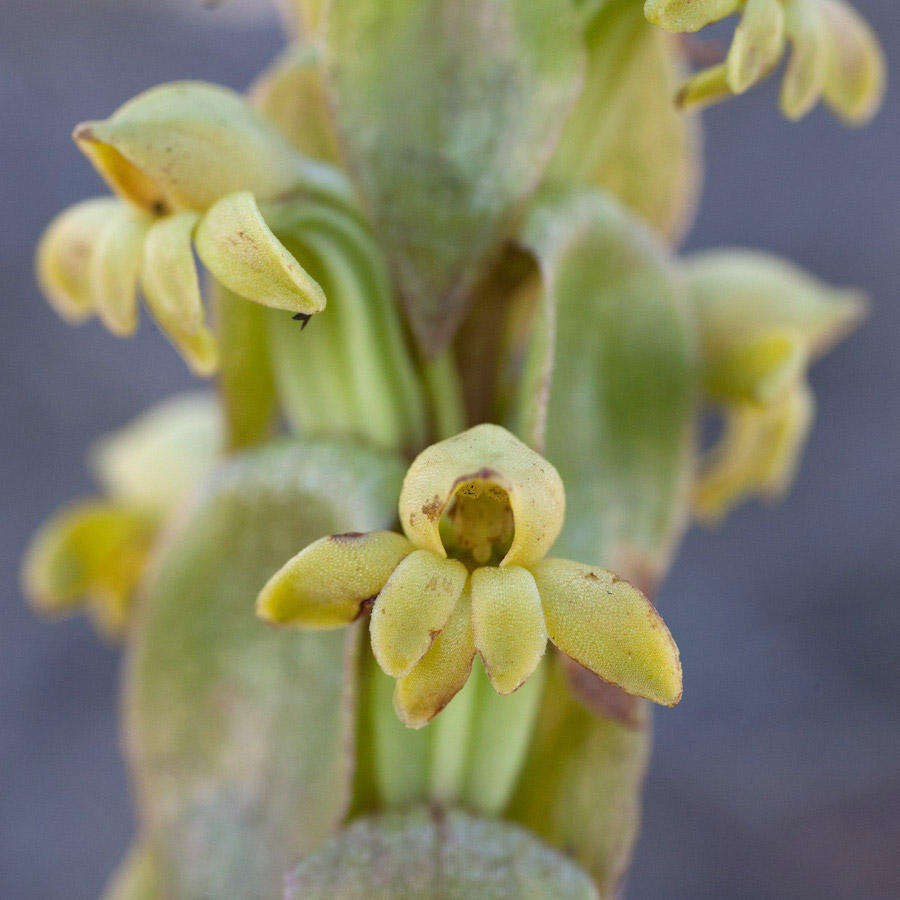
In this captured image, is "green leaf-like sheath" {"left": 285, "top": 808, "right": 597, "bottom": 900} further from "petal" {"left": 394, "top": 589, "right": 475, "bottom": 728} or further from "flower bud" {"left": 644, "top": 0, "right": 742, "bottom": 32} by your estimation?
"flower bud" {"left": 644, "top": 0, "right": 742, "bottom": 32}

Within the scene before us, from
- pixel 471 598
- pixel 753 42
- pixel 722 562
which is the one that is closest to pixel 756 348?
pixel 753 42

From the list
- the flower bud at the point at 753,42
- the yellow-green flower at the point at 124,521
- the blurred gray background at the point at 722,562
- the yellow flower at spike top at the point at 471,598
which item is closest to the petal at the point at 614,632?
the yellow flower at spike top at the point at 471,598

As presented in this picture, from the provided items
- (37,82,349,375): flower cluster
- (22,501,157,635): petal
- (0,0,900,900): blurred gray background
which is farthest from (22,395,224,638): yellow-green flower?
(0,0,900,900): blurred gray background

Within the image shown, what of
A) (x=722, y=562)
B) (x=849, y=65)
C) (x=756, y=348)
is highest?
(x=849, y=65)

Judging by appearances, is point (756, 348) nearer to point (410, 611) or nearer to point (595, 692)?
point (595, 692)

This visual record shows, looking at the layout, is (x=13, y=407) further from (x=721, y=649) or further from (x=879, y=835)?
(x=879, y=835)

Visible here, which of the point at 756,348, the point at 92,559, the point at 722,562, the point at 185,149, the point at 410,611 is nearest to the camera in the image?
the point at 410,611

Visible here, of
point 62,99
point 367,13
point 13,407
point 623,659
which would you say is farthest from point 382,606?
point 62,99
